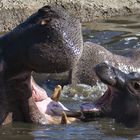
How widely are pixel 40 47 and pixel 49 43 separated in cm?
7

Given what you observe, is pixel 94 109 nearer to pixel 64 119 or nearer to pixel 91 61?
pixel 64 119

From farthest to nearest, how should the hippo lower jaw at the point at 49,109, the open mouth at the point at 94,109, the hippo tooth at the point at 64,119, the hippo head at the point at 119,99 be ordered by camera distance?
the open mouth at the point at 94,109 < the hippo head at the point at 119,99 < the hippo lower jaw at the point at 49,109 < the hippo tooth at the point at 64,119

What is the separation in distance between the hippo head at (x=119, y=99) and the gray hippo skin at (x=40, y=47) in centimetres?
76

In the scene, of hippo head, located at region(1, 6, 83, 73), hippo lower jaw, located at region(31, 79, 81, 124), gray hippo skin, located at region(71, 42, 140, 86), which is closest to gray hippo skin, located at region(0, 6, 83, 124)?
hippo head, located at region(1, 6, 83, 73)

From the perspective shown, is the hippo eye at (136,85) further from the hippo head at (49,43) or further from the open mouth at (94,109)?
the hippo head at (49,43)

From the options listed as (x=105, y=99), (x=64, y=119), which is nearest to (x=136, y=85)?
(x=105, y=99)

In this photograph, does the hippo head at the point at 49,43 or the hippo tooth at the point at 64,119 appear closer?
the hippo head at the point at 49,43

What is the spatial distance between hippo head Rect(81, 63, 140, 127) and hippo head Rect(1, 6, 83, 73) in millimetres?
802

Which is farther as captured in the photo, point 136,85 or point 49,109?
point 136,85

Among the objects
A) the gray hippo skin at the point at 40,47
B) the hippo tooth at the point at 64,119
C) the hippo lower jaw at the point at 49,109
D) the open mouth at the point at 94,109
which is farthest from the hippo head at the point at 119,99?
the gray hippo skin at the point at 40,47

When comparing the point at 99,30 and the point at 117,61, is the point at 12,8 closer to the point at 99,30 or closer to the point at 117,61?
the point at 99,30

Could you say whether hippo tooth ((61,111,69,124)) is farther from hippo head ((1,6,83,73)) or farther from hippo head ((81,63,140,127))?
hippo head ((1,6,83,73))

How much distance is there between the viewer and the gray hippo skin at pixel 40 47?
4422 millimetres

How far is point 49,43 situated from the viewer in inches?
174
